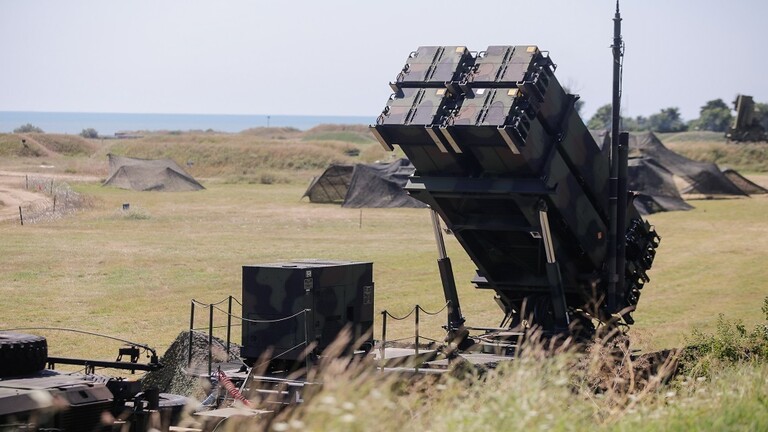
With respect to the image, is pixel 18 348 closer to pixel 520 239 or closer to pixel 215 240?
pixel 520 239

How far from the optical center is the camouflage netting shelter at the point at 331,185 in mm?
57719

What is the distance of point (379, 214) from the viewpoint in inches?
1989

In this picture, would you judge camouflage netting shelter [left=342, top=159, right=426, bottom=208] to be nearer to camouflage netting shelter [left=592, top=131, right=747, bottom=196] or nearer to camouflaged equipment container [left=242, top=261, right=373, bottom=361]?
camouflage netting shelter [left=592, top=131, right=747, bottom=196]

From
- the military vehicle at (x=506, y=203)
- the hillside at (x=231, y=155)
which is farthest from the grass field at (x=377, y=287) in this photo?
the hillside at (x=231, y=155)

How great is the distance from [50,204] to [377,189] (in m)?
14.7

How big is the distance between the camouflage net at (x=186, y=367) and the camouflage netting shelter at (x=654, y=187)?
38778 millimetres

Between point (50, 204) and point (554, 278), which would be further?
point (50, 204)

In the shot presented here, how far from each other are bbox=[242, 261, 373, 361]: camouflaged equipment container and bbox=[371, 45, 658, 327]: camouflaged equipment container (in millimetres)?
2088

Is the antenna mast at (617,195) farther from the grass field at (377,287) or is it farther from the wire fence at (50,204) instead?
the wire fence at (50,204)

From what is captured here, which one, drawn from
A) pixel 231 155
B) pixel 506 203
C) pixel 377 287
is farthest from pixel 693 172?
pixel 506 203

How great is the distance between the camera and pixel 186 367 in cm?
1448

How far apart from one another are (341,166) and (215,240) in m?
21.6

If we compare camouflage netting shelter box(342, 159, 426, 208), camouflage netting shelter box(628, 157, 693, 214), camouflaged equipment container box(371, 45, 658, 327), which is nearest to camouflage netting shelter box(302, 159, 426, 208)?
camouflage netting shelter box(342, 159, 426, 208)

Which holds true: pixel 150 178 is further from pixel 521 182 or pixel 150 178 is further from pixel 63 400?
pixel 63 400
